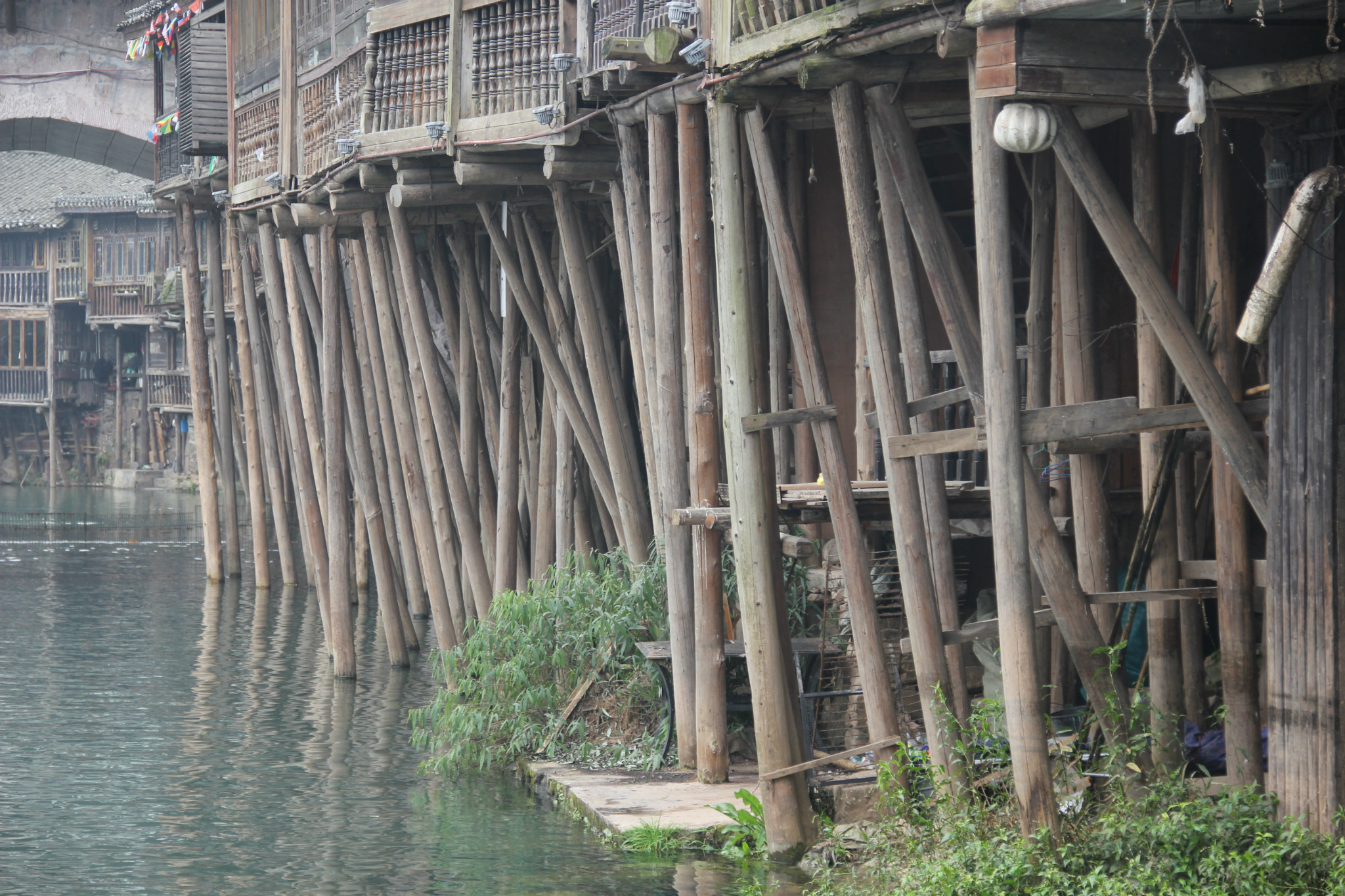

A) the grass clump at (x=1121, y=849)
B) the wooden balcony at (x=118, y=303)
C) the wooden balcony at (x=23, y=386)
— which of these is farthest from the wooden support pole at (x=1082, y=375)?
the wooden balcony at (x=23, y=386)

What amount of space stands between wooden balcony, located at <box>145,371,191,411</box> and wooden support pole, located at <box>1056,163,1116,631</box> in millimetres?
35358

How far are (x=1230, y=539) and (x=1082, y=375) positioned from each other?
1686 mm

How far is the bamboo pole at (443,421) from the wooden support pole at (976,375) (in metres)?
5.98

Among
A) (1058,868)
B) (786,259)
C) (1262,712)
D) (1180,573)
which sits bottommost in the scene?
(1058,868)

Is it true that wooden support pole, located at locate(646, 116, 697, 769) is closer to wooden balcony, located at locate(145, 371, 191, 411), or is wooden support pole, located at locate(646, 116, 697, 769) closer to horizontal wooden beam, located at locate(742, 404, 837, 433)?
horizontal wooden beam, located at locate(742, 404, 837, 433)

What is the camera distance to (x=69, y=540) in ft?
85.9

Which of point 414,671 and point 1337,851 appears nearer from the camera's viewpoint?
point 1337,851

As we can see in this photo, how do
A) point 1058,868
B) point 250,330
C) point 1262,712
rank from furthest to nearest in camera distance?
point 250,330, point 1262,712, point 1058,868

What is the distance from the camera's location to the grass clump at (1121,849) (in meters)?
5.18

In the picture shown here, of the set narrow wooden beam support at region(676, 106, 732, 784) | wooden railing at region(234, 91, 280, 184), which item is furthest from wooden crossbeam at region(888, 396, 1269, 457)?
wooden railing at region(234, 91, 280, 184)

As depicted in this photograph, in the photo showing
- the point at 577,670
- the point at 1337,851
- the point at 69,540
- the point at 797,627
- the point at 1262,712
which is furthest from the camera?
the point at 69,540

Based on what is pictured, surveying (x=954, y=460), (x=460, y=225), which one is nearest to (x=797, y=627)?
(x=954, y=460)

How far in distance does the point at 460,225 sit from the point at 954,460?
5.45m

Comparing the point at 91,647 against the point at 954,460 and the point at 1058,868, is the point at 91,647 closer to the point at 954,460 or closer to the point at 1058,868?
the point at 954,460
